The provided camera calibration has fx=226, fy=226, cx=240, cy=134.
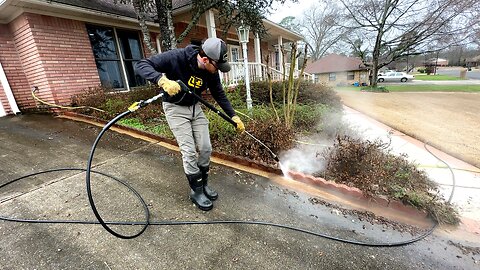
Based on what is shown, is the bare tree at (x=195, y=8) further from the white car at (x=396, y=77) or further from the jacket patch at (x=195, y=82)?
the white car at (x=396, y=77)

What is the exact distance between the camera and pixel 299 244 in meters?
1.97

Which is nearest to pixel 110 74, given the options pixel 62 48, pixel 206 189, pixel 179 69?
pixel 62 48

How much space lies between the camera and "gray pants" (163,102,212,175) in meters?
2.25

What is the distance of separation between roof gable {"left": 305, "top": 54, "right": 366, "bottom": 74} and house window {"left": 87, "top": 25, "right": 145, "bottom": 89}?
31.4 metres

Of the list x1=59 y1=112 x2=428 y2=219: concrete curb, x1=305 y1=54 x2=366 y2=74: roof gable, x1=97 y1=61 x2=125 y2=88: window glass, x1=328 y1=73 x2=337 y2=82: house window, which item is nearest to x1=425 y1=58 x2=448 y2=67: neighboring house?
x1=305 y1=54 x2=366 y2=74: roof gable

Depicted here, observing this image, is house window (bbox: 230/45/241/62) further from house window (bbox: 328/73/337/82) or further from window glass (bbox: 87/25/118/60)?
house window (bbox: 328/73/337/82)

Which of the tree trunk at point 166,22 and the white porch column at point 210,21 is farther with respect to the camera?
the white porch column at point 210,21

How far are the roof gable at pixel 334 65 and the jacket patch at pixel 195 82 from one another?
35.5 metres

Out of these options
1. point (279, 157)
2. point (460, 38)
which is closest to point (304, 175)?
point (279, 157)

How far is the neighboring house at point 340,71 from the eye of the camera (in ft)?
110

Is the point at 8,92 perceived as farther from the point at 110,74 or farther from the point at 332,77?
the point at 332,77

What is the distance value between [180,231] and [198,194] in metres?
0.44

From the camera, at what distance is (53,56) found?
560cm

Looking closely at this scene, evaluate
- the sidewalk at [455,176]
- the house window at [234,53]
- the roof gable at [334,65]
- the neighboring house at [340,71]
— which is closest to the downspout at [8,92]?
the sidewalk at [455,176]
